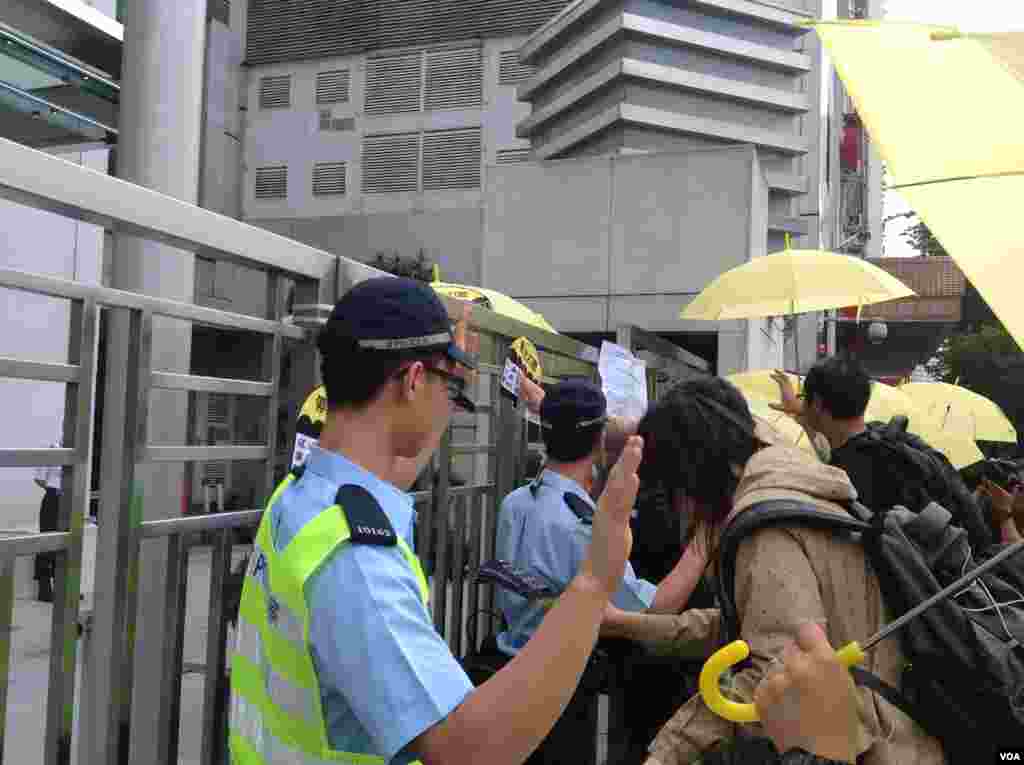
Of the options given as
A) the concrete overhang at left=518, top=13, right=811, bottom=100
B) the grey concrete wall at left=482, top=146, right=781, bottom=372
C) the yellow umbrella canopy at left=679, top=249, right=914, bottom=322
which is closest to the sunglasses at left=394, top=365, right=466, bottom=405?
the yellow umbrella canopy at left=679, top=249, right=914, bottom=322

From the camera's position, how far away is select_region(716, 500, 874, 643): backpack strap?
2055 mm

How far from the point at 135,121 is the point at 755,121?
13.5 meters

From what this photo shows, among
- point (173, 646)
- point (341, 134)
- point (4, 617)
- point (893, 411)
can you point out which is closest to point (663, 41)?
point (893, 411)

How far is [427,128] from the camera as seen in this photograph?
77.7ft

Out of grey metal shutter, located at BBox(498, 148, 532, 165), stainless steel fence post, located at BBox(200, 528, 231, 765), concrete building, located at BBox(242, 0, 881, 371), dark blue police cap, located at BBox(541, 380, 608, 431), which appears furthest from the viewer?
grey metal shutter, located at BBox(498, 148, 532, 165)

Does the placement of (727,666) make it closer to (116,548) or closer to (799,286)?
(116,548)

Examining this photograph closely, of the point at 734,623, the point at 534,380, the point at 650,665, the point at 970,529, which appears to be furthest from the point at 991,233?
the point at 534,380

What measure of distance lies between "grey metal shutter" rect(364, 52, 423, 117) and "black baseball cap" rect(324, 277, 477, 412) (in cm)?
2308

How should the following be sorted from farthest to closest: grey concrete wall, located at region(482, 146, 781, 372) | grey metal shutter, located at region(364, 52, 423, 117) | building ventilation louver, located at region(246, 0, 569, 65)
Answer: grey metal shutter, located at region(364, 52, 423, 117), building ventilation louver, located at region(246, 0, 569, 65), grey concrete wall, located at region(482, 146, 781, 372)

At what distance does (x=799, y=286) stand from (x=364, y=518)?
4.95m

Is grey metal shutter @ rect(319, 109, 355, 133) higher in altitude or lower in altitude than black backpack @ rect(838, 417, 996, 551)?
higher

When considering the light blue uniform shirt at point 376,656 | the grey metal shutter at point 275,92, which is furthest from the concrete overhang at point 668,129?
the light blue uniform shirt at point 376,656

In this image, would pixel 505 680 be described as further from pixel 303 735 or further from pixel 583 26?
pixel 583 26

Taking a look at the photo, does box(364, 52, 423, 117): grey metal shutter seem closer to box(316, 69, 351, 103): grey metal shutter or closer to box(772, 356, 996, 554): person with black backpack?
box(316, 69, 351, 103): grey metal shutter
